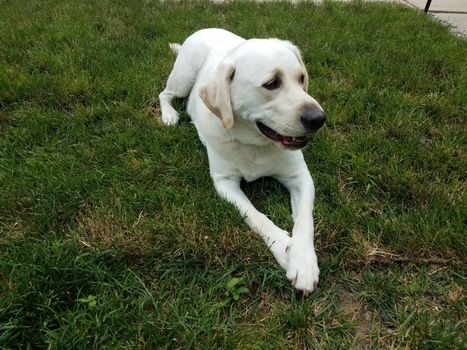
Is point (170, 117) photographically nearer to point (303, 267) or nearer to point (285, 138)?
point (285, 138)

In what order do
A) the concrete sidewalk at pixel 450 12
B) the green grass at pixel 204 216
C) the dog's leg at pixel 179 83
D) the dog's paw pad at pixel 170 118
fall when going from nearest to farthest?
1. the green grass at pixel 204 216
2. the dog's paw pad at pixel 170 118
3. the dog's leg at pixel 179 83
4. the concrete sidewalk at pixel 450 12

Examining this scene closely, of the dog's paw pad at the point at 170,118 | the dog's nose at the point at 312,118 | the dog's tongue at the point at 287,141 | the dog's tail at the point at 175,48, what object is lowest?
the dog's paw pad at the point at 170,118

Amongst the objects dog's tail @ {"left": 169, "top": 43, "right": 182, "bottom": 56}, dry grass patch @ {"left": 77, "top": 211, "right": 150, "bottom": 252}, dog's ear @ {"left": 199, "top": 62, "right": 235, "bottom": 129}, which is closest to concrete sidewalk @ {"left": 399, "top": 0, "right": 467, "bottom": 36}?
dog's tail @ {"left": 169, "top": 43, "right": 182, "bottom": 56}

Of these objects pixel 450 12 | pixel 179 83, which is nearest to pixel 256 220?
pixel 179 83

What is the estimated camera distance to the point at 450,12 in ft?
19.0

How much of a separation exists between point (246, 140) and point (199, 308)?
105 centimetres

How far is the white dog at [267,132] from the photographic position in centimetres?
192

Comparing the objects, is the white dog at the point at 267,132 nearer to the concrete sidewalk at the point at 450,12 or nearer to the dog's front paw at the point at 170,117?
the dog's front paw at the point at 170,117

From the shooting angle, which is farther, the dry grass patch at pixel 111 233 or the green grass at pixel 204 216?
the dry grass patch at pixel 111 233

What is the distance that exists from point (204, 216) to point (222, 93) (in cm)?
70

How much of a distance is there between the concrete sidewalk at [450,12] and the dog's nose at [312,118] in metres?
3.93

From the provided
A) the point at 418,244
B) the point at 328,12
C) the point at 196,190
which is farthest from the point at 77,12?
the point at 418,244

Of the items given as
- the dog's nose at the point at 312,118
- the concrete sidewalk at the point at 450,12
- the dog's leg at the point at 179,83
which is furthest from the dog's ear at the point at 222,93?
the concrete sidewalk at the point at 450,12

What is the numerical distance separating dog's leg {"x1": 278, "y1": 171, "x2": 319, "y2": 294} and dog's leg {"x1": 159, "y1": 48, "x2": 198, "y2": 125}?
1.36 meters
